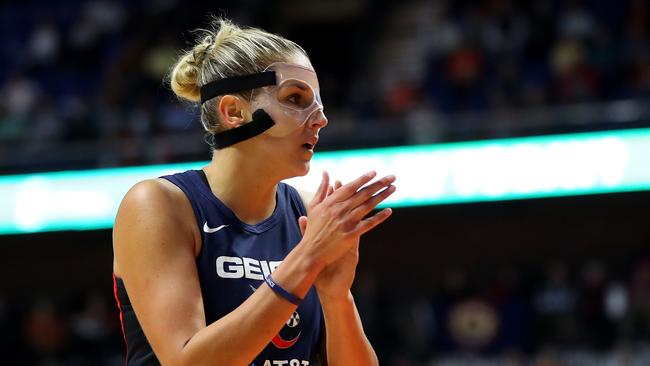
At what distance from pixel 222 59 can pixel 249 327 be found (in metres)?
0.95

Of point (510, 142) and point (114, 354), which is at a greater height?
point (510, 142)

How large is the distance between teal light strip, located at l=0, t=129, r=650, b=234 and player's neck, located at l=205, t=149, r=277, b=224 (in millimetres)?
8262

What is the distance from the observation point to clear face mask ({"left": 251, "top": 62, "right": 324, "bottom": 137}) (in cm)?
331

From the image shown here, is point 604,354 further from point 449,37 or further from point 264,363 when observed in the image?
point 264,363

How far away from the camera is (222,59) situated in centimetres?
338

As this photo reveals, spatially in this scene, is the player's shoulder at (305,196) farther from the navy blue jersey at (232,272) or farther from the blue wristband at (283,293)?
the blue wristband at (283,293)

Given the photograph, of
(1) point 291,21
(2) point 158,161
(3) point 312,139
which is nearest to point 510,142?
(2) point 158,161

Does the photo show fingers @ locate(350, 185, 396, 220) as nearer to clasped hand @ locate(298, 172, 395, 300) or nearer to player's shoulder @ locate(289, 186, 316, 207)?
clasped hand @ locate(298, 172, 395, 300)

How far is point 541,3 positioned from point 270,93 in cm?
1191

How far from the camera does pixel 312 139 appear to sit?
3342 millimetres

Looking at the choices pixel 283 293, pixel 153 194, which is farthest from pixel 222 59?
pixel 283 293

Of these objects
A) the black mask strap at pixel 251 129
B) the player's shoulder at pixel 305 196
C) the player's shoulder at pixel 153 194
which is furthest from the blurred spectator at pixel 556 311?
the player's shoulder at pixel 153 194

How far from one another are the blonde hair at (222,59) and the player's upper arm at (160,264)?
1.28 feet

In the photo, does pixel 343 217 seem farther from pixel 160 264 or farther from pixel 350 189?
pixel 160 264
